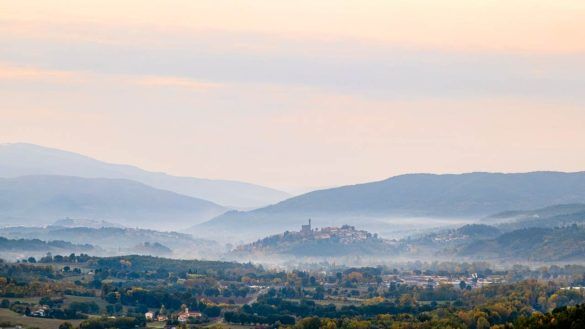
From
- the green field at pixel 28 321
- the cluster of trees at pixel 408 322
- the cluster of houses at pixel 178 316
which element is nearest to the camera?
the cluster of trees at pixel 408 322

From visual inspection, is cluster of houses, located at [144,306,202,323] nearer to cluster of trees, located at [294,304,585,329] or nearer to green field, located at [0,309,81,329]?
green field, located at [0,309,81,329]

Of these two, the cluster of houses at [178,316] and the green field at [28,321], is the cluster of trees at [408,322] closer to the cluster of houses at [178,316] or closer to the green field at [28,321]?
the cluster of houses at [178,316]

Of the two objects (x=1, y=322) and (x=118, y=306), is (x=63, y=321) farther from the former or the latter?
(x=118, y=306)

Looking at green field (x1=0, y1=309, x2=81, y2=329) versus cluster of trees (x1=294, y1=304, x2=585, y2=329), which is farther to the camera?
green field (x1=0, y1=309, x2=81, y2=329)

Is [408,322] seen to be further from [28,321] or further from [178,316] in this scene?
[28,321]

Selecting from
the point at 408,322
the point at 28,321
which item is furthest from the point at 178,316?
the point at 408,322

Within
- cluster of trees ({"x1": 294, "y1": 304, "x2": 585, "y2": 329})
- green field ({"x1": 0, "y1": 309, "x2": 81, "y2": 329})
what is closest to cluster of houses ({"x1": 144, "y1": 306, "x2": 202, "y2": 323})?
green field ({"x1": 0, "y1": 309, "x2": 81, "y2": 329})

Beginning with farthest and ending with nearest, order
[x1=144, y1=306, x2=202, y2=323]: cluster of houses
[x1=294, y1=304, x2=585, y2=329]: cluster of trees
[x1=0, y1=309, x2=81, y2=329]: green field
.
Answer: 1. [x1=144, y1=306, x2=202, y2=323]: cluster of houses
2. [x1=0, y1=309, x2=81, y2=329]: green field
3. [x1=294, y1=304, x2=585, y2=329]: cluster of trees

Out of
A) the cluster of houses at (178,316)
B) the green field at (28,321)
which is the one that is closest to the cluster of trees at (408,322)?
the cluster of houses at (178,316)

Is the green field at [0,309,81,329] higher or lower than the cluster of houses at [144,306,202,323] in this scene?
lower

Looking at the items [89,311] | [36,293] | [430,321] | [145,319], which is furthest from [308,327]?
[36,293]

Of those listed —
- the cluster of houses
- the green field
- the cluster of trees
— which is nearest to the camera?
the cluster of trees

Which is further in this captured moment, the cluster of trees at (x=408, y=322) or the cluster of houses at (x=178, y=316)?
the cluster of houses at (x=178, y=316)
